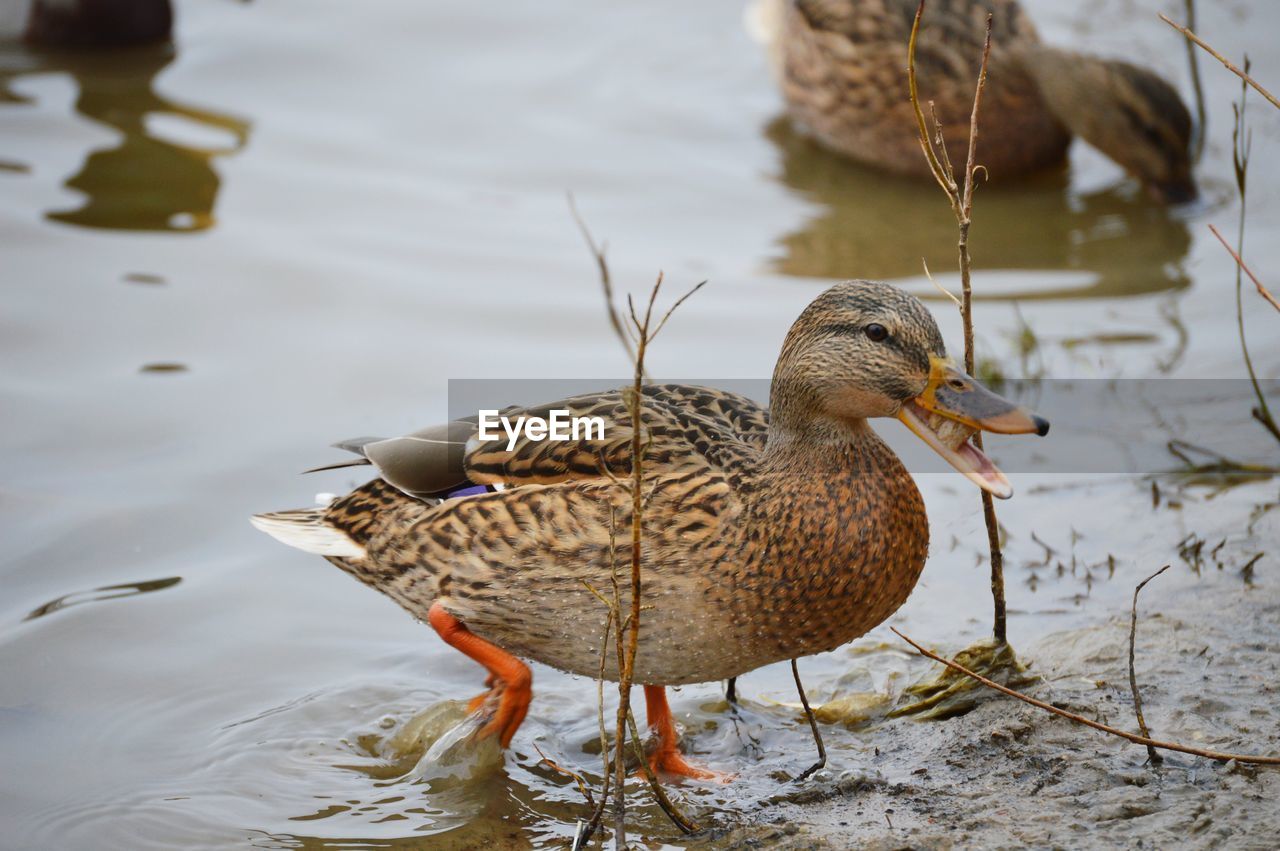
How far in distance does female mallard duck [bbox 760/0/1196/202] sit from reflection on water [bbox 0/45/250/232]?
333 cm

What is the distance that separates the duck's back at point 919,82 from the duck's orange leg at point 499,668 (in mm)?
4779

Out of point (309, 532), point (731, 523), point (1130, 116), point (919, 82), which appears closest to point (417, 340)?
point (309, 532)

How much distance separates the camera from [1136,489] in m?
5.32

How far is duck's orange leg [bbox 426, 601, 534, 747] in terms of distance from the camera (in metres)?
4.24

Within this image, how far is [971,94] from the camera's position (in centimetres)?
805

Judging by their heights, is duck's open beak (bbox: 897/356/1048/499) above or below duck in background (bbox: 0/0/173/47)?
below

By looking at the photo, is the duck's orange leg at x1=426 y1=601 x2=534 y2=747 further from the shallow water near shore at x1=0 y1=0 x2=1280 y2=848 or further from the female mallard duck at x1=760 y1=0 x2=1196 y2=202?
the female mallard duck at x1=760 y1=0 x2=1196 y2=202

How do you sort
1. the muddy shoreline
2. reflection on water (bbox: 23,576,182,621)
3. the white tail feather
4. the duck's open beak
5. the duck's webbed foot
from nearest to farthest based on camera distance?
the muddy shoreline < the duck's open beak < the duck's webbed foot < the white tail feather < reflection on water (bbox: 23,576,182,621)

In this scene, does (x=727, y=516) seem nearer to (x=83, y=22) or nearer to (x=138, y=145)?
(x=138, y=145)

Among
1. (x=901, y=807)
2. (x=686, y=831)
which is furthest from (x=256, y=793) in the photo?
(x=901, y=807)

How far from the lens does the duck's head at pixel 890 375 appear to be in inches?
144

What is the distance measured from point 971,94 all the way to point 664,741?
4.89 meters

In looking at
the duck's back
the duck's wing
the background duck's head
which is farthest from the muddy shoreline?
the duck's back

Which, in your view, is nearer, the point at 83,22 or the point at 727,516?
the point at 727,516
